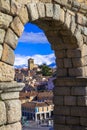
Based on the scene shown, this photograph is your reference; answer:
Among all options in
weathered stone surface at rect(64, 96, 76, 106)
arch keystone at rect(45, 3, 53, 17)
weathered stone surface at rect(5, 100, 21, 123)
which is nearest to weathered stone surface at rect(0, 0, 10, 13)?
arch keystone at rect(45, 3, 53, 17)

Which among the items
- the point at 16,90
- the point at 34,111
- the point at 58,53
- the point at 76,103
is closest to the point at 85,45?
the point at 58,53

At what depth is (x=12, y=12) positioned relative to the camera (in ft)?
22.6

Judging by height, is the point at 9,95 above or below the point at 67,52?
below

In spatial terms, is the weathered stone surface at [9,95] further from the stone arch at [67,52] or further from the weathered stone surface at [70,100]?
the weathered stone surface at [70,100]

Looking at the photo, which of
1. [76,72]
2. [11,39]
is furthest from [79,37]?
[11,39]

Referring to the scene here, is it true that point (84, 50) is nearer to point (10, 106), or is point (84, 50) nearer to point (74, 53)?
point (74, 53)

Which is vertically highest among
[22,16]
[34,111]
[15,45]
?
[22,16]

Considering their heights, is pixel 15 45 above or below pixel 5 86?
above

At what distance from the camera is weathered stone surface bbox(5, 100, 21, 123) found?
6500mm

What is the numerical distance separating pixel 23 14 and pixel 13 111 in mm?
1893

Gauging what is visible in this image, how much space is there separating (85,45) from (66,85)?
1131mm

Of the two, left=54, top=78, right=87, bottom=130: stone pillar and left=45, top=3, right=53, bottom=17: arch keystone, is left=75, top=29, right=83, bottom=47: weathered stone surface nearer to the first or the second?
left=54, top=78, right=87, bottom=130: stone pillar

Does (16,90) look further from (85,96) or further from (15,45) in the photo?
(85,96)

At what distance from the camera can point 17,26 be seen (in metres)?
7.00
